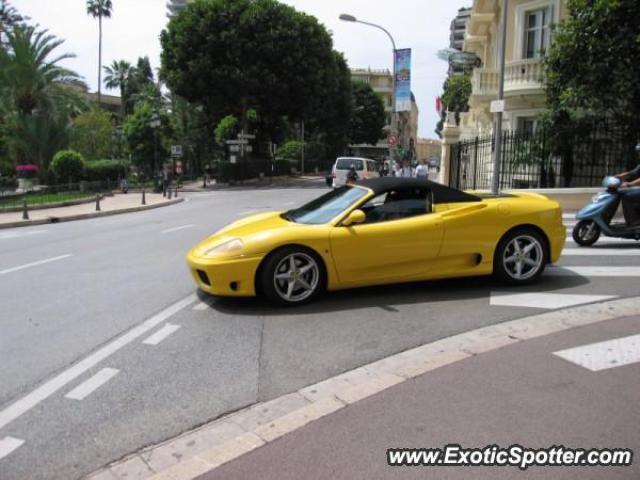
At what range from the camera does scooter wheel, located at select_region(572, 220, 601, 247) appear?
9.80 meters

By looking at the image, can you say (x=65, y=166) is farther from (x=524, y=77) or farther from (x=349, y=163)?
(x=524, y=77)

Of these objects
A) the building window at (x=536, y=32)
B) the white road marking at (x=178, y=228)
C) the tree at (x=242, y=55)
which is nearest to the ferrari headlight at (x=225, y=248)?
the white road marking at (x=178, y=228)

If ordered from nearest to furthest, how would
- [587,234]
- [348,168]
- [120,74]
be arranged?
[587,234]
[348,168]
[120,74]

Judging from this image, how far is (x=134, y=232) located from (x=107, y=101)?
78207 millimetres

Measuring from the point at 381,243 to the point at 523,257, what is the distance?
1.78 meters

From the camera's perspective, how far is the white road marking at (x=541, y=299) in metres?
6.23

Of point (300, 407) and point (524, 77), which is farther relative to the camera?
point (524, 77)

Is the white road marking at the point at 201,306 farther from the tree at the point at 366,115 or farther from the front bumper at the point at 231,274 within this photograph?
the tree at the point at 366,115

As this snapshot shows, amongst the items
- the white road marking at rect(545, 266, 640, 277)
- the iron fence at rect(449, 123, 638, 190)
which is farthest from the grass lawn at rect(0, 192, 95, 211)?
the white road marking at rect(545, 266, 640, 277)

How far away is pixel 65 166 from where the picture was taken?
31.7 m

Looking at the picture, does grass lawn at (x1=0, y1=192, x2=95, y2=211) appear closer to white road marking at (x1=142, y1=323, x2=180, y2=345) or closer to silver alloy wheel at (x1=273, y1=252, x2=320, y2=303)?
white road marking at (x1=142, y1=323, x2=180, y2=345)

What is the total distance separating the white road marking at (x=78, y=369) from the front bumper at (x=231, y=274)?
23.8 inches

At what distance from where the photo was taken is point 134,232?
48.9 feet

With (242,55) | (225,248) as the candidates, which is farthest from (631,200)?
(242,55)
